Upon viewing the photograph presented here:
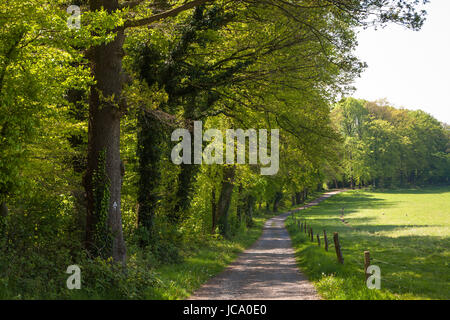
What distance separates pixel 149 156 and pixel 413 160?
103 meters

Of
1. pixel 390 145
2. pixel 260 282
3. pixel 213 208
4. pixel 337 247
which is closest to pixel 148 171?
pixel 260 282

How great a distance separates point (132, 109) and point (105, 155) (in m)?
2.17

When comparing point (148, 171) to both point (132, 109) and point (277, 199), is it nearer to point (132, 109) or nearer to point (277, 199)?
point (132, 109)

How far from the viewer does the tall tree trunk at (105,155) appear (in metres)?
11.4

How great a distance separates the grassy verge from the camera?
34.6ft

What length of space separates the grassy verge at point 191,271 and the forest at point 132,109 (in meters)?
0.31

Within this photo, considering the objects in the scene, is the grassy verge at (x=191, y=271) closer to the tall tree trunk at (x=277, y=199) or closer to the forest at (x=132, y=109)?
the forest at (x=132, y=109)

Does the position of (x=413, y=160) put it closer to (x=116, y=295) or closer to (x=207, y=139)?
(x=207, y=139)

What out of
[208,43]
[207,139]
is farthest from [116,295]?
[207,139]

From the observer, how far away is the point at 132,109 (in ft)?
42.8

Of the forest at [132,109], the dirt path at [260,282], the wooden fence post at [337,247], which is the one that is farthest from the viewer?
the wooden fence post at [337,247]

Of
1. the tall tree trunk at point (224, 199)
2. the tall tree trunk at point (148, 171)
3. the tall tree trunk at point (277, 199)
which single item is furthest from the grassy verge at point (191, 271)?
the tall tree trunk at point (277, 199)

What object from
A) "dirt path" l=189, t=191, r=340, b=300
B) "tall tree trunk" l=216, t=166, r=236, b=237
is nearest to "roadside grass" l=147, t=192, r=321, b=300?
"dirt path" l=189, t=191, r=340, b=300

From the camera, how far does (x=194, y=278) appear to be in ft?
42.7
